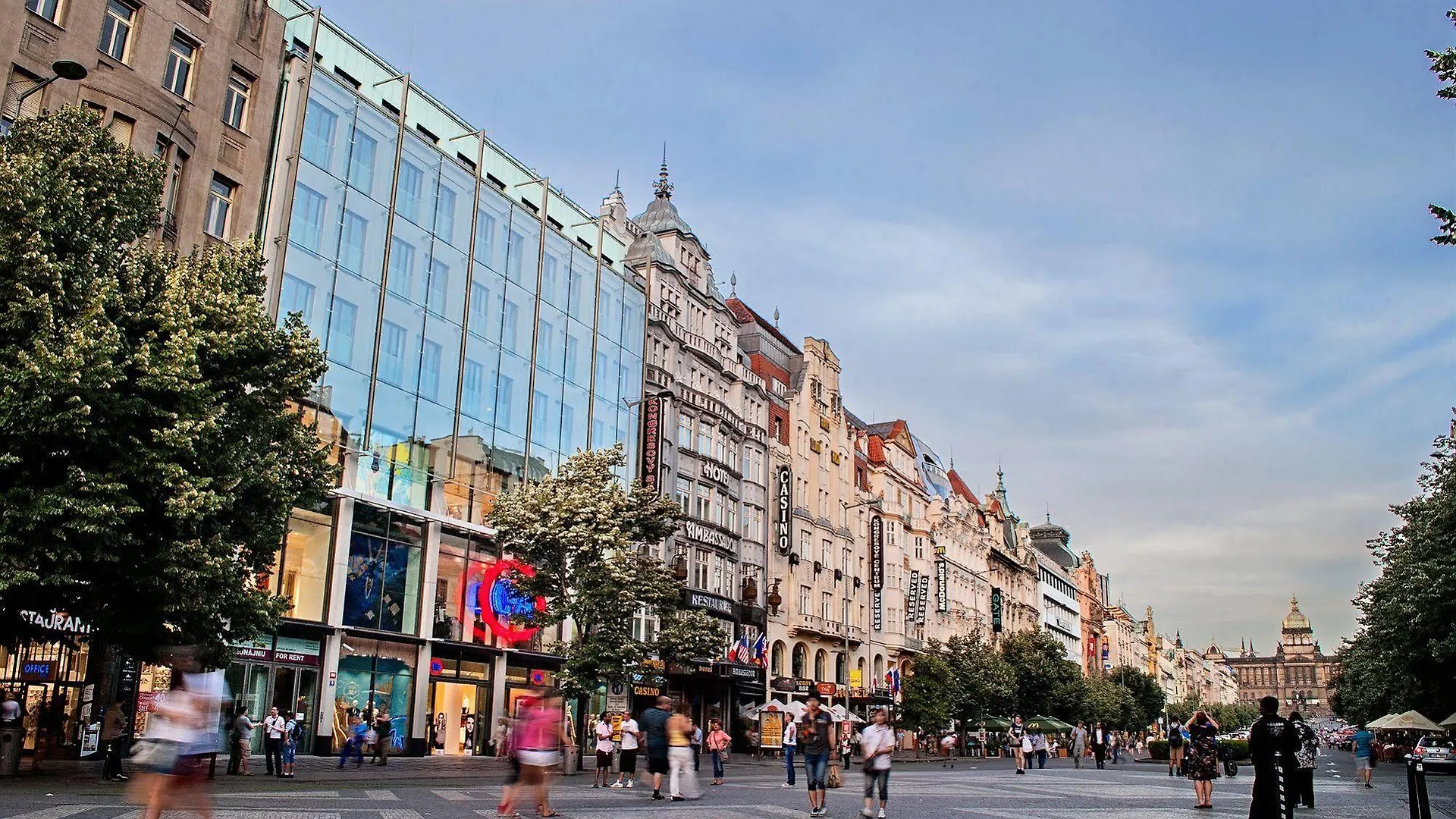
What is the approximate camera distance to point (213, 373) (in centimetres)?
2305

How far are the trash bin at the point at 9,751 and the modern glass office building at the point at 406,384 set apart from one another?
11.9 meters

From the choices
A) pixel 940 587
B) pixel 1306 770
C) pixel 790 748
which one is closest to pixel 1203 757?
pixel 1306 770

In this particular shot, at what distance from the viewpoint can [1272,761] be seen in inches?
580

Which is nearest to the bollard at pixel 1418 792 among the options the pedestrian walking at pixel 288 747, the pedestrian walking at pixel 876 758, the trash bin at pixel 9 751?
the pedestrian walking at pixel 876 758

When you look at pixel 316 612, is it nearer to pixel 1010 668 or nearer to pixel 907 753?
pixel 907 753

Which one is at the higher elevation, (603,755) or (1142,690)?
(1142,690)

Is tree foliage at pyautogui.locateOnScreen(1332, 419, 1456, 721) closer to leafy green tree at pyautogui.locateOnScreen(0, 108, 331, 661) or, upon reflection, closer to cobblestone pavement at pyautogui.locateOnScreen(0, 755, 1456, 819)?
cobblestone pavement at pyautogui.locateOnScreen(0, 755, 1456, 819)

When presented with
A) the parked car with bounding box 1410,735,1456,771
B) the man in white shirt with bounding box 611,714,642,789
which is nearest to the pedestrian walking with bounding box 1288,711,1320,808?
the man in white shirt with bounding box 611,714,642,789

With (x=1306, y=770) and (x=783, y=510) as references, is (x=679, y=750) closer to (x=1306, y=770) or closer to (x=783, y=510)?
(x=1306, y=770)

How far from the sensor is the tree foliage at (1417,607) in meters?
38.2

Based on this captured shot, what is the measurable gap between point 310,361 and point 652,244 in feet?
120

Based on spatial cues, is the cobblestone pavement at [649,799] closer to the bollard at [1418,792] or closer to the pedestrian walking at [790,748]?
the pedestrian walking at [790,748]

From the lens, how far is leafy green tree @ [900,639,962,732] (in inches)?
2768

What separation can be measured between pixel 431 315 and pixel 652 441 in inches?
591
